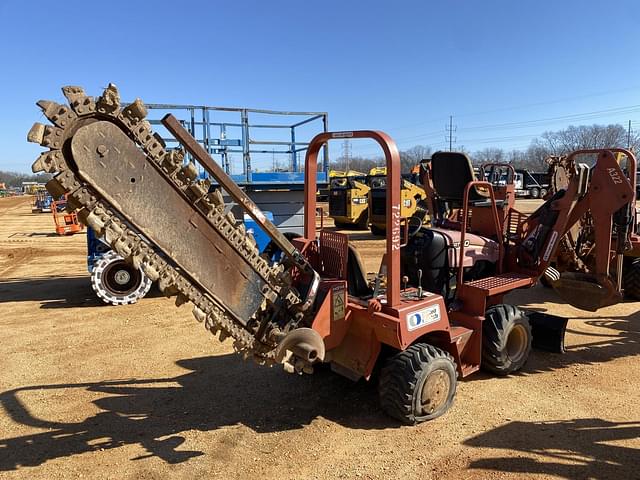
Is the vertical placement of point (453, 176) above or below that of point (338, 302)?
above

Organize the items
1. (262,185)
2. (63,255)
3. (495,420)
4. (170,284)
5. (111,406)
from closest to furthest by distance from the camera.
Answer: (170,284) < (495,420) < (111,406) < (262,185) < (63,255)

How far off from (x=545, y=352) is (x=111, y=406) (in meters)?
4.91

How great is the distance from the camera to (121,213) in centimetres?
277

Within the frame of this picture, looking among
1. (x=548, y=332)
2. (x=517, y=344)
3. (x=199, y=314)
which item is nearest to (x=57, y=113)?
(x=199, y=314)

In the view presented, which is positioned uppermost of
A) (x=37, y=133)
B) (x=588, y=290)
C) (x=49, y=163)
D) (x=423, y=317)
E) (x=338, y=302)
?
(x=37, y=133)

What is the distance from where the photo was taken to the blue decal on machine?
3.79 m

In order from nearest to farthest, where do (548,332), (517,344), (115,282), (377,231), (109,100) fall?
(109,100)
(517,344)
(548,332)
(115,282)
(377,231)

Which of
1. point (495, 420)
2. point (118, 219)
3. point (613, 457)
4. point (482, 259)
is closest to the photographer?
point (118, 219)

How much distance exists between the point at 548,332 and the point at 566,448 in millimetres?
2275

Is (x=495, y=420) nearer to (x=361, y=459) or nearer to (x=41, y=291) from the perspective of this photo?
(x=361, y=459)

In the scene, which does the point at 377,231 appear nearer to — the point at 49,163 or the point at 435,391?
the point at 435,391

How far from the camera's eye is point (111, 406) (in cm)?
448

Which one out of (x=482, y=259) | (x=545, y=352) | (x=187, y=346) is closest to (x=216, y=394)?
(x=187, y=346)

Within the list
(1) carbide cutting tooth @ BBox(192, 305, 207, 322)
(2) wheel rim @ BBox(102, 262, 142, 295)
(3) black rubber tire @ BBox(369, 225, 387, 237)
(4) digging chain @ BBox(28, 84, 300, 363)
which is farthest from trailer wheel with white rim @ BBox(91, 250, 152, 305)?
(3) black rubber tire @ BBox(369, 225, 387, 237)
